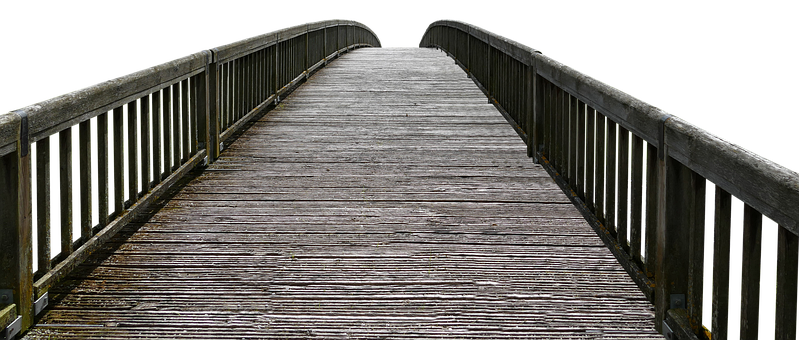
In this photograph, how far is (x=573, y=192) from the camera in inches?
221

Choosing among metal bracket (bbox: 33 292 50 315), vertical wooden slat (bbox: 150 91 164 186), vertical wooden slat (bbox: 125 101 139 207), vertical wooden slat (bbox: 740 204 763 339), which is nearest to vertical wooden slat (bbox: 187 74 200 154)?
vertical wooden slat (bbox: 150 91 164 186)

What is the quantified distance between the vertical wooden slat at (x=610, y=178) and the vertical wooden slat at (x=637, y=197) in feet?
1.46

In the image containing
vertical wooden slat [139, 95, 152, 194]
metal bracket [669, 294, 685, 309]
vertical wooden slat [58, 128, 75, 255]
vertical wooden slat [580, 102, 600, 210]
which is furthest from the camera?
vertical wooden slat [139, 95, 152, 194]

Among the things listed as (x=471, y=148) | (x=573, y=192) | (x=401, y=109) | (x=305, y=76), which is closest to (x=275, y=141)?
(x=471, y=148)

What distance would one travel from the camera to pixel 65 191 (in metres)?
4.11

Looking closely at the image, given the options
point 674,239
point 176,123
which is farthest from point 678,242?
point 176,123

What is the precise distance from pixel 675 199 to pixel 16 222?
2854 mm

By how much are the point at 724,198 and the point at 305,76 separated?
10.8 metres

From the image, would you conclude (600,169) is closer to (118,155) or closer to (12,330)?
(118,155)

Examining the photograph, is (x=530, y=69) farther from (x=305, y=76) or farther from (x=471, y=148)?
(x=305, y=76)

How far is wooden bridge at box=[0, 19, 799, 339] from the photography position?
3377mm

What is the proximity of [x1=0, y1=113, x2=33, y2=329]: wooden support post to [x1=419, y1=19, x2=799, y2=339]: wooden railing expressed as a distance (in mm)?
2817

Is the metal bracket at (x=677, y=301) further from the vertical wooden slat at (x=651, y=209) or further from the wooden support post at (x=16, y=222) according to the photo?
A: the wooden support post at (x=16, y=222)

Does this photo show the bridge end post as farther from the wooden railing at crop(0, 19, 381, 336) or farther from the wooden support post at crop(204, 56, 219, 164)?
the wooden support post at crop(204, 56, 219, 164)
